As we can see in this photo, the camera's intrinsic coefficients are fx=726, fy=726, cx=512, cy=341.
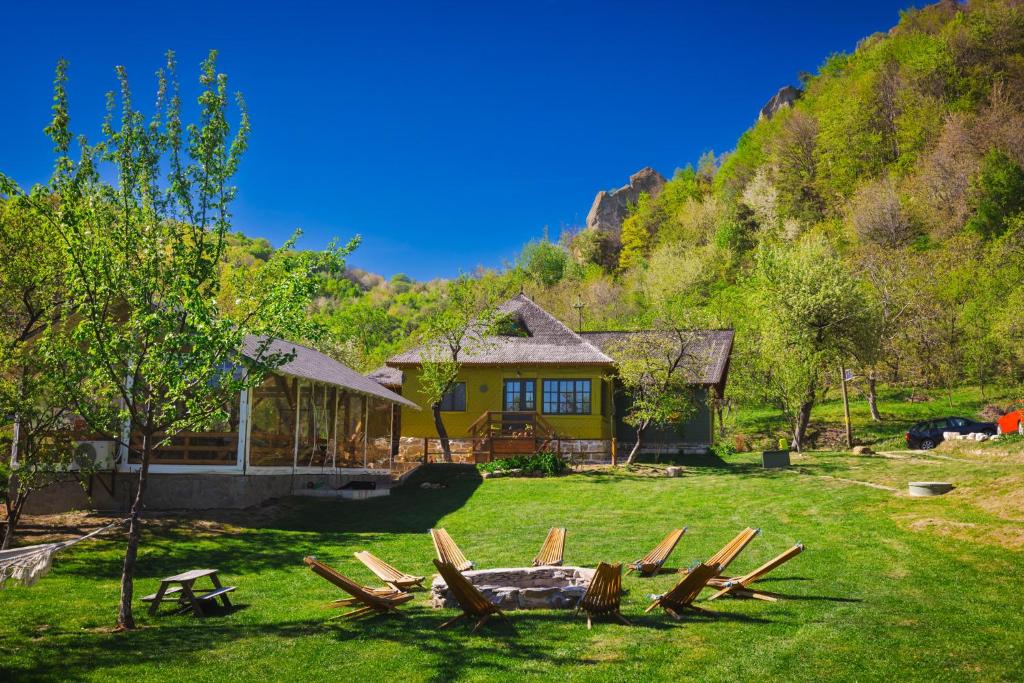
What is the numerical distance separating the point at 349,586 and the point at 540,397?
1999 centimetres

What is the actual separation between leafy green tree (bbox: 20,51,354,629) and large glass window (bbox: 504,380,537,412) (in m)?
18.8

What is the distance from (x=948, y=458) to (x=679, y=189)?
75754 mm

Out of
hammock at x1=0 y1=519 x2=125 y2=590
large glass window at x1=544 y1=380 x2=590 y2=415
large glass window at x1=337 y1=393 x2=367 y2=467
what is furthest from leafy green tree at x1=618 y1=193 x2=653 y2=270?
hammock at x1=0 y1=519 x2=125 y2=590

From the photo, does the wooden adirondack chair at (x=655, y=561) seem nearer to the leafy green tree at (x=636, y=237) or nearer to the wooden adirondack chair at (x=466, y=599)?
the wooden adirondack chair at (x=466, y=599)

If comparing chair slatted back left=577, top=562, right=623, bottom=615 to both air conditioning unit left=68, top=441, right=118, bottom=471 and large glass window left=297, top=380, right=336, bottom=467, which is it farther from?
large glass window left=297, top=380, right=336, bottom=467

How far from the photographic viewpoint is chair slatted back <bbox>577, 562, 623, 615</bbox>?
7.84 meters

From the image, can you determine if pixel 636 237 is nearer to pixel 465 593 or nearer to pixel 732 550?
pixel 732 550

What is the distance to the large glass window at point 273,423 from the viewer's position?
57.6ft

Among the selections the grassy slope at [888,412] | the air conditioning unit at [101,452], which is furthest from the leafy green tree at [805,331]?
the air conditioning unit at [101,452]

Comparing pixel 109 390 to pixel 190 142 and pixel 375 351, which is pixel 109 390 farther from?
pixel 375 351

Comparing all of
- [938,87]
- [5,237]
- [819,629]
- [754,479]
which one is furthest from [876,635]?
[938,87]

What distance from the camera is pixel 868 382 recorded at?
3728 centimetres

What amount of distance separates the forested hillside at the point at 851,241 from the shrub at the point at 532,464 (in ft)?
23.6

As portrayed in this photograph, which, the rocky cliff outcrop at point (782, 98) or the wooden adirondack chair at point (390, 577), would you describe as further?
the rocky cliff outcrop at point (782, 98)
